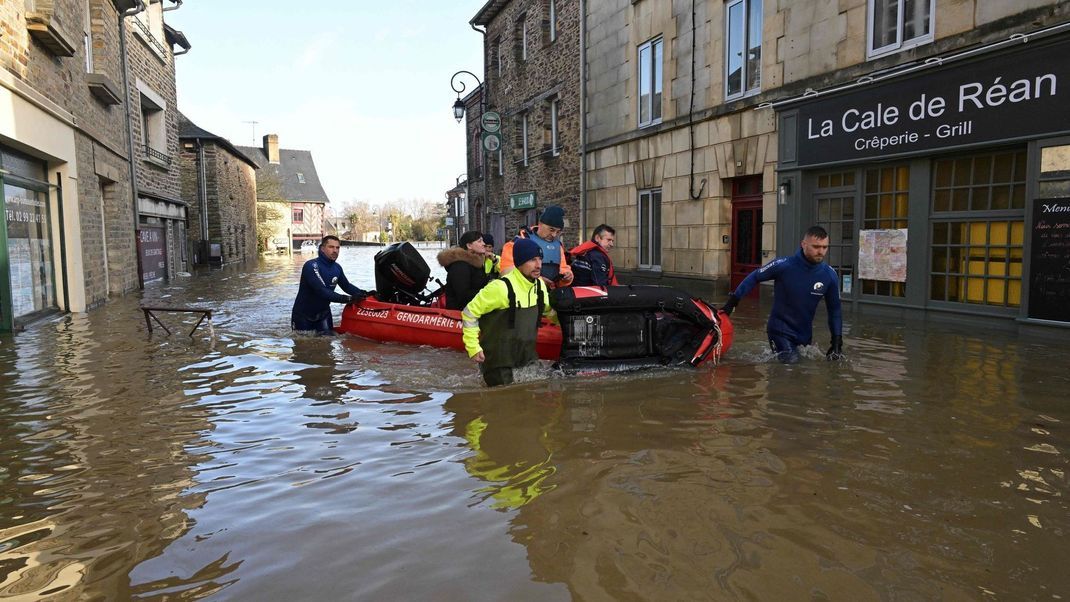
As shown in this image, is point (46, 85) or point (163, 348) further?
point (46, 85)

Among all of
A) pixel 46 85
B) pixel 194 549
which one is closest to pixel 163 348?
pixel 46 85

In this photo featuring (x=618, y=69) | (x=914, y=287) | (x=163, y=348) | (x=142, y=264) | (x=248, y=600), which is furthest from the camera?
(x=142, y=264)

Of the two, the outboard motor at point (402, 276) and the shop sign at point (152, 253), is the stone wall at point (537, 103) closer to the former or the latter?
the outboard motor at point (402, 276)

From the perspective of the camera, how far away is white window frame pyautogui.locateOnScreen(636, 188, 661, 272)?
16.3 meters

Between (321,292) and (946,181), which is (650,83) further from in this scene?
(321,292)

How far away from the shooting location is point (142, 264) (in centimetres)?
1861

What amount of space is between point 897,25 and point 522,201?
1407 cm

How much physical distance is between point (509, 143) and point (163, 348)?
675 inches

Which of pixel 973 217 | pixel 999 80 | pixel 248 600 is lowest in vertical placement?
pixel 248 600

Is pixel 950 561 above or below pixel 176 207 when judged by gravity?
Result: below

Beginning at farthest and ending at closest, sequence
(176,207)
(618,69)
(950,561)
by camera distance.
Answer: (176,207)
(618,69)
(950,561)

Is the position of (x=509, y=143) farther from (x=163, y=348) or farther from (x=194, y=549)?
(x=194, y=549)

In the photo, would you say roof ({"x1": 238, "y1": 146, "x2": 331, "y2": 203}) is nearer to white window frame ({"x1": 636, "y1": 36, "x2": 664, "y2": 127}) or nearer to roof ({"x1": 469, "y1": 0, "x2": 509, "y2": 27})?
roof ({"x1": 469, "y1": 0, "x2": 509, "y2": 27})

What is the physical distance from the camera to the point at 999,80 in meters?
8.84
